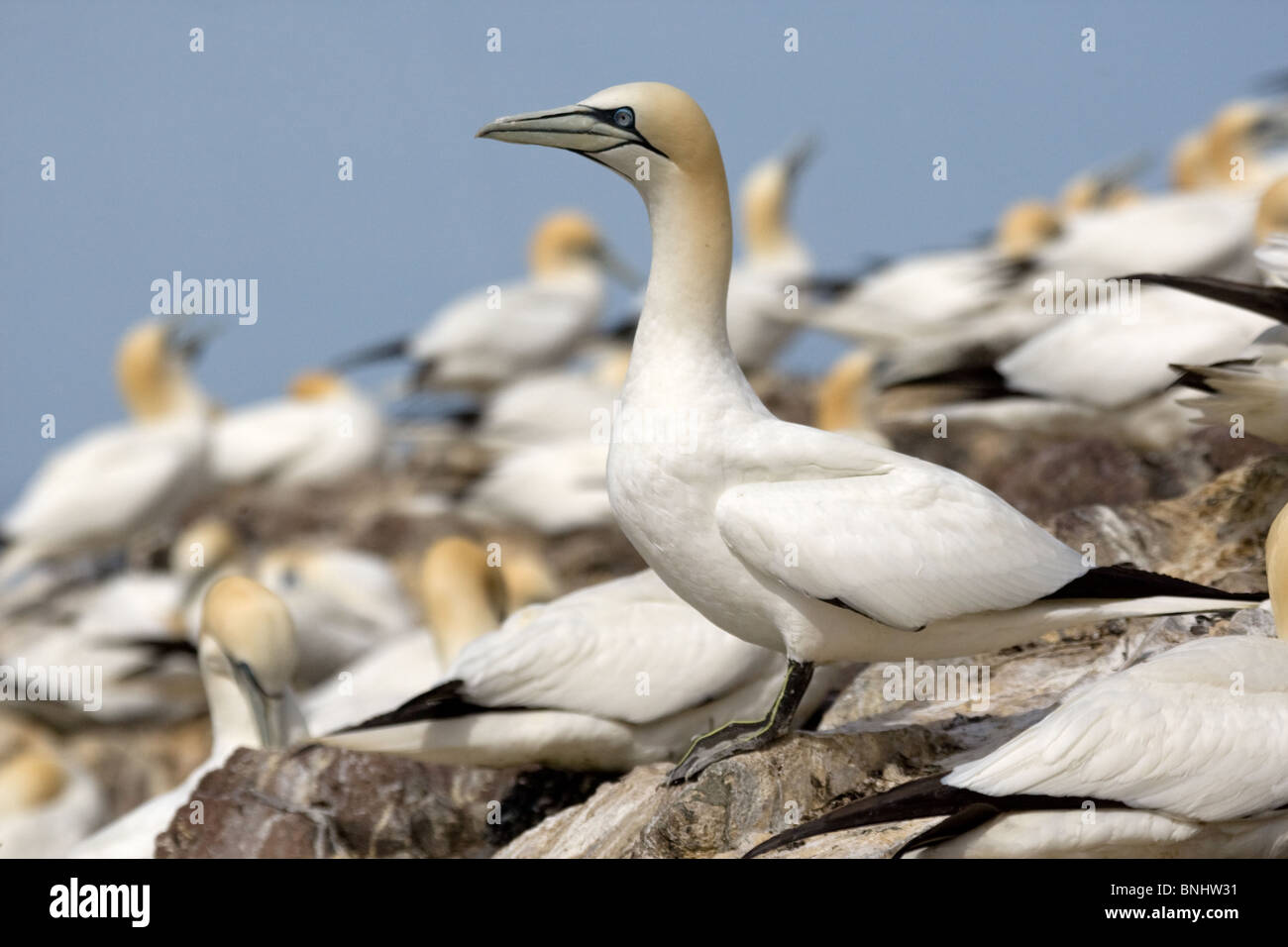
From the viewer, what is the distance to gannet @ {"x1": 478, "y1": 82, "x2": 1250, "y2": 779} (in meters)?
4.33

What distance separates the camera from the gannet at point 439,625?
791 cm

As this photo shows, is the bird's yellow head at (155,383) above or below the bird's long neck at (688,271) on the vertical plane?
above

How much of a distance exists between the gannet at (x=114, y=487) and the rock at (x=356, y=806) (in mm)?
7386

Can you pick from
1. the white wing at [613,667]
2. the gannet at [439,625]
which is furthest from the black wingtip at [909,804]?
the gannet at [439,625]

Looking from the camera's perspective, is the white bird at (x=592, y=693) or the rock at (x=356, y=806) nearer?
the white bird at (x=592, y=693)

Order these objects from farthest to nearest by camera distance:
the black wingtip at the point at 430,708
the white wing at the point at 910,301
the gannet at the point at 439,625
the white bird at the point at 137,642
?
the white wing at the point at 910,301 → the white bird at the point at 137,642 → the gannet at the point at 439,625 → the black wingtip at the point at 430,708

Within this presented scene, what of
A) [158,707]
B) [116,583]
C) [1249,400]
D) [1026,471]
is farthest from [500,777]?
[116,583]

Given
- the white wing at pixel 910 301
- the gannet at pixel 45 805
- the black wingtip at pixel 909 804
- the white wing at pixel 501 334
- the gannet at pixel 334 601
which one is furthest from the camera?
the white wing at pixel 501 334

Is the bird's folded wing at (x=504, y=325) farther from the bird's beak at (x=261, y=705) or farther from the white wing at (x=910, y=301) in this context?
the bird's beak at (x=261, y=705)

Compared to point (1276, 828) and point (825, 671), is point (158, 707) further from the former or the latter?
point (1276, 828)

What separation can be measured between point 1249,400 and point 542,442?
363 inches

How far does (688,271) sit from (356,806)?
9.10 ft

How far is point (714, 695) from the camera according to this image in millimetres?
5707

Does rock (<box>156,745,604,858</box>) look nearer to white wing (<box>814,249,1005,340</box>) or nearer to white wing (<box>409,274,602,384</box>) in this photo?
white wing (<box>814,249,1005,340</box>)
